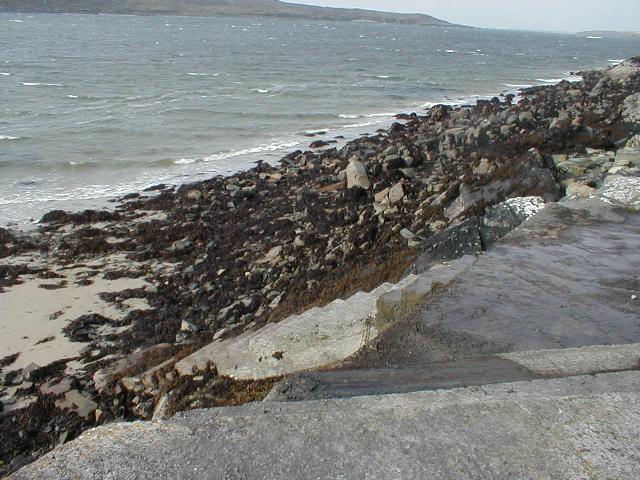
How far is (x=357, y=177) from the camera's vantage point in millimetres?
14648

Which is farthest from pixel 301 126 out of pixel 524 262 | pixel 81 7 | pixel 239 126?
pixel 81 7

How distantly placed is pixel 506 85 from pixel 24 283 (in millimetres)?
39242

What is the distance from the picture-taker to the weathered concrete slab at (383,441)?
2.74m

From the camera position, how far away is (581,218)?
7.34 m

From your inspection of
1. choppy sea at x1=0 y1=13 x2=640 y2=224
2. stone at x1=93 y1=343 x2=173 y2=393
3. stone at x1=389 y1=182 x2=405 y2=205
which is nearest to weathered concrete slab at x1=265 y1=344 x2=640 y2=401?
stone at x1=93 y1=343 x2=173 y2=393

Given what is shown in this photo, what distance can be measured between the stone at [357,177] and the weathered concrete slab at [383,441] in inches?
442

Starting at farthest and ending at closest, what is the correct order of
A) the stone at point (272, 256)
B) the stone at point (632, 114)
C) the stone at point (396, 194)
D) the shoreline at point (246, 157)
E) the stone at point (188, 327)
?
the shoreline at point (246, 157) < the stone at point (632, 114) < the stone at point (396, 194) < the stone at point (272, 256) < the stone at point (188, 327)

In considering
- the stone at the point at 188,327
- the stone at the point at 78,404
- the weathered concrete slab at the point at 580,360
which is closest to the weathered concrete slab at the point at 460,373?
the weathered concrete slab at the point at 580,360

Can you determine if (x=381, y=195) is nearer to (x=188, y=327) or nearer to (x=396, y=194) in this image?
(x=396, y=194)

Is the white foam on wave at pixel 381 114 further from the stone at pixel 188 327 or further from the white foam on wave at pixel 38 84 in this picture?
the stone at pixel 188 327

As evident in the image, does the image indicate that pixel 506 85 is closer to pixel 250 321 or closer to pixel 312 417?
pixel 250 321

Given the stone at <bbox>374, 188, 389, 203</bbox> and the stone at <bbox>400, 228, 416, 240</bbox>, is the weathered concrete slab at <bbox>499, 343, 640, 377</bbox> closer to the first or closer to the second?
the stone at <bbox>400, 228, 416, 240</bbox>

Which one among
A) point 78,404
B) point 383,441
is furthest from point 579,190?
point 78,404

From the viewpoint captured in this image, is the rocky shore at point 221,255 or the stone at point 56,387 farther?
the stone at point 56,387
